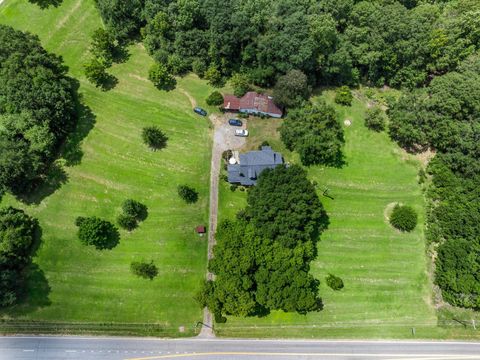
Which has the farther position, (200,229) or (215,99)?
(215,99)

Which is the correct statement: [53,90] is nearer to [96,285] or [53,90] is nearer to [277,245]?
[96,285]

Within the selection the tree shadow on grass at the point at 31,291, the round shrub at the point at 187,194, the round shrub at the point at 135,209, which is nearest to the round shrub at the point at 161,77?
the round shrub at the point at 187,194

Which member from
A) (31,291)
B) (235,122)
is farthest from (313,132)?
(31,291)

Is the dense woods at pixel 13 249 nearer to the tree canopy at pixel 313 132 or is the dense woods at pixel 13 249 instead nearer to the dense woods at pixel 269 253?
the dense woods at pixel 269 253

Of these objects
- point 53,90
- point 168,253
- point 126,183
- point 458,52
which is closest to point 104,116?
point 53,90

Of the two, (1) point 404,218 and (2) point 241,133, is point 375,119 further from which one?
(2) point 241,133

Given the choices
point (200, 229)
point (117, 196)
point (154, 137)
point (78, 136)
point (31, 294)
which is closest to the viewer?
point (31, 294)
